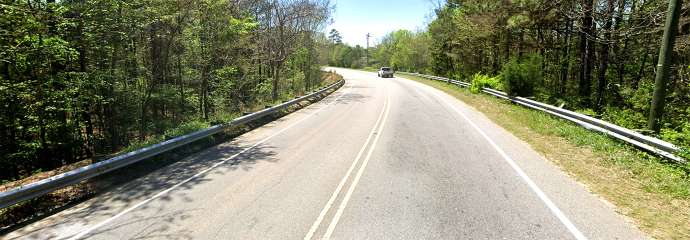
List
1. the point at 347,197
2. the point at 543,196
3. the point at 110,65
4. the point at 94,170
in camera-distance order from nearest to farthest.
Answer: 1. the point at 543,196
2. the point at 347,197
3. the point at 94,170
4. the point at 110,65

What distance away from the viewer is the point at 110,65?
15.7m

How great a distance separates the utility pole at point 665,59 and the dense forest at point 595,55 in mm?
127

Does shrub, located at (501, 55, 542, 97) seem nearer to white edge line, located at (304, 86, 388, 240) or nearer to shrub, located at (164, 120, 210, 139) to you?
white edge line, located at (304, 86, 388, 240)

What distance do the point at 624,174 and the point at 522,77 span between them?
12.7 metres

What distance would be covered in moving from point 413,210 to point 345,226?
48.2 inches

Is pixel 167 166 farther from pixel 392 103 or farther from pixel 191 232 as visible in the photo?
pixel 392 103

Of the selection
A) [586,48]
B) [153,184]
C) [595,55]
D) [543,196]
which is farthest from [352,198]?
[595,55]

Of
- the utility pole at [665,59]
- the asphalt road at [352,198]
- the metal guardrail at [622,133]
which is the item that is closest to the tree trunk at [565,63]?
the metal guardrail at [622,133]

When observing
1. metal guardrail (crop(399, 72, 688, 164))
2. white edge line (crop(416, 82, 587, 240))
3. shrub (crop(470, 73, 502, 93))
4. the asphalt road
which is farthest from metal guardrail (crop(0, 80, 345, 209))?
shrub (crop(470, 73, 502, 93))

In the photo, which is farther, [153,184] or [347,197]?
[153,184]

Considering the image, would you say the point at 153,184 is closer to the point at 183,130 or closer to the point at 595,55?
the point at 183,130

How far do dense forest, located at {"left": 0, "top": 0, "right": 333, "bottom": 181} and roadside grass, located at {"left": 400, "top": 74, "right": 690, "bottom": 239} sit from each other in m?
11.0

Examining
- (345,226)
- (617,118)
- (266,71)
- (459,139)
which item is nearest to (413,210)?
(345,226)

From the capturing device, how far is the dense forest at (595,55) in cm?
1388
